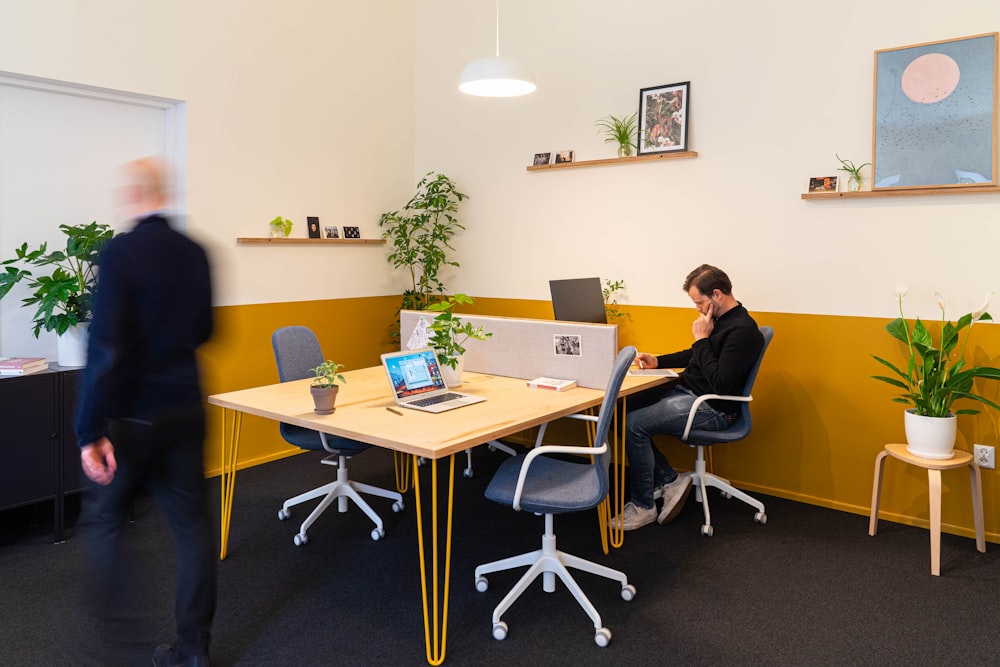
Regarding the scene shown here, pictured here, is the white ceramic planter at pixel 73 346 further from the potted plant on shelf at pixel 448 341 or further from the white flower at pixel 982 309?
the white flower at pixel 982 309

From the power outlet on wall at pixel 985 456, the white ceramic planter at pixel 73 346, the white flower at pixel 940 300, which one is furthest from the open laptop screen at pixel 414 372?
the power outlet on wall at pixel 985 456

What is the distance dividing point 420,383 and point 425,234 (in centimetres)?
261

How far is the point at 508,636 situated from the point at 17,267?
9.86 feet

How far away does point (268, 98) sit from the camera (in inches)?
184

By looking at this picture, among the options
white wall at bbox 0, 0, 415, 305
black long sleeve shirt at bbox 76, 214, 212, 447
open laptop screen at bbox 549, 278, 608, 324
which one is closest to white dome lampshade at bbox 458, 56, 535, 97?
open laptop screen at bbox 549, 278, 608, 324

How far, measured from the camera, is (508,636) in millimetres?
2635

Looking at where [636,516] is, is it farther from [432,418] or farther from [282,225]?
[282,225]

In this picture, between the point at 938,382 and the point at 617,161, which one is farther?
the point at 617,161

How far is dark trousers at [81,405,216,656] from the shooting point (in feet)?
7.11

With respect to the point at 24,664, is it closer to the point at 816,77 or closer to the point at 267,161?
the point at 267,161

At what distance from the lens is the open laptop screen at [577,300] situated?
3900 millimetres

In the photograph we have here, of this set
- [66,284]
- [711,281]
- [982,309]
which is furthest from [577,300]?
[66,284]

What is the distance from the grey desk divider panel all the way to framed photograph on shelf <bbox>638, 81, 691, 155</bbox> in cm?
153

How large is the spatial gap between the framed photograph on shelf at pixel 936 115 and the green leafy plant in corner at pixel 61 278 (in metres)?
3.84
